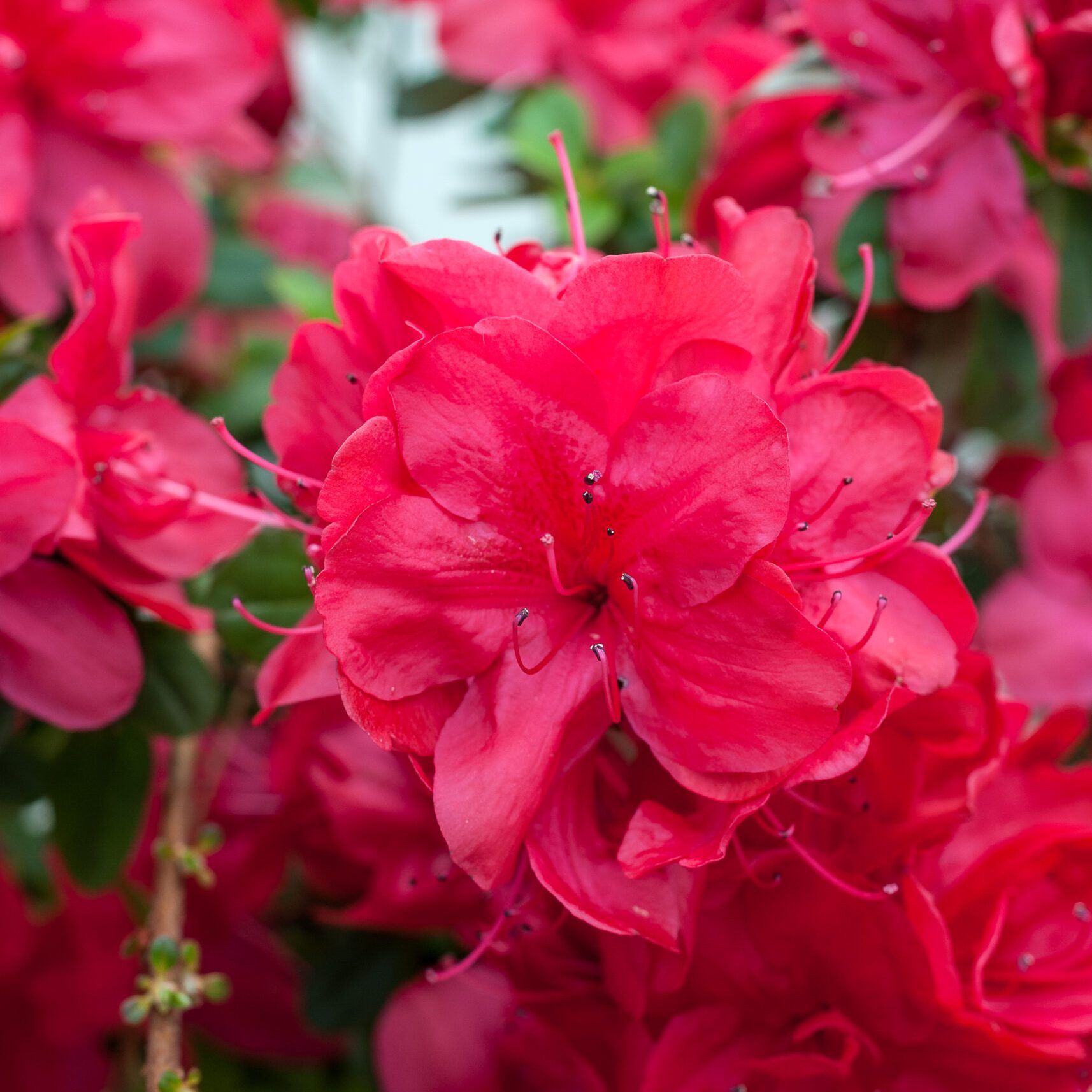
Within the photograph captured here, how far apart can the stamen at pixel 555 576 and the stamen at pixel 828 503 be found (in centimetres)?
9

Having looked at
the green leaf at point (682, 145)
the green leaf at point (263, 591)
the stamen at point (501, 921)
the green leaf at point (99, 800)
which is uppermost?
the green leaf at point (682, 145)

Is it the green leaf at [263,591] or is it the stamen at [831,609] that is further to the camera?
the green leaf at [263,591]

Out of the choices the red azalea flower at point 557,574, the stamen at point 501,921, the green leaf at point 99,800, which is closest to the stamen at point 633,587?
the red azalea flower at point 557,574

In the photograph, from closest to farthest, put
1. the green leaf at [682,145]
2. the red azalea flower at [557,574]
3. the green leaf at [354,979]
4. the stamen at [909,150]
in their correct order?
the red azalea flower at [557,574] → the stamen at [909,150] → the green leaf at [354,979] → the green leaf at [682,145]

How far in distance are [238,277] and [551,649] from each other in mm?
583

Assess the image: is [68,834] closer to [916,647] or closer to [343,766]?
[343,766]

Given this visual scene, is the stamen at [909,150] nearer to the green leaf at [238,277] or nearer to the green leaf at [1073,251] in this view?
the green leaf at [1073,251]

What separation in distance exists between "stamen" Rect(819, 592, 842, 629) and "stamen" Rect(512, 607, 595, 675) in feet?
0.31

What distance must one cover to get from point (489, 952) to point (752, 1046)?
0.14m

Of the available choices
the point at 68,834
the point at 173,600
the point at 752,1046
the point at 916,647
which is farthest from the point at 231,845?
the point at 916,647

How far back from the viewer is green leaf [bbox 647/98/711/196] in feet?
3.08

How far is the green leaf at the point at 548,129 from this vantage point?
917 millimetres

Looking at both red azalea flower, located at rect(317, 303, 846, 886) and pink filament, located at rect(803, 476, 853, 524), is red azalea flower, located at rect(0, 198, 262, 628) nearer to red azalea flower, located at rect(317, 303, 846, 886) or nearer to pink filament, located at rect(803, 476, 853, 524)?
red azalea flower, located at rect(317, 303, 846, 886)

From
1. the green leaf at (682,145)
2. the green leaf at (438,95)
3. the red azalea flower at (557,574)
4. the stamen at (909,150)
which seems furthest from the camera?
the green leaf at (438,95)
